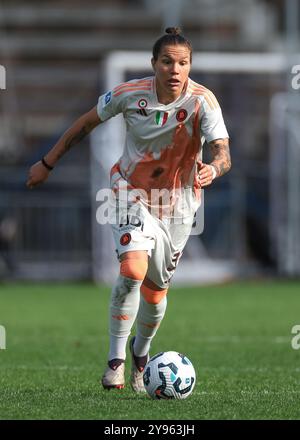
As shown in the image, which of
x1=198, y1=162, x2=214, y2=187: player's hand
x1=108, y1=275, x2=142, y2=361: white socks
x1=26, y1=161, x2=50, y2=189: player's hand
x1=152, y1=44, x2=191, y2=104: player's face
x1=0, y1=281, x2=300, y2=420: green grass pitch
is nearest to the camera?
x1=0, y1=281, x2=300, y2=420: green grass pitch

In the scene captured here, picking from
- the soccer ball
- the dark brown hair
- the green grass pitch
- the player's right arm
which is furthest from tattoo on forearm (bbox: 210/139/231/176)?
the green grass pitch

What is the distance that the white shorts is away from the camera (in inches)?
273

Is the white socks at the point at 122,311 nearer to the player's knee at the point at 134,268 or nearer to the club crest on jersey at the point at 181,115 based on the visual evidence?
the player's knee at the point at 134,268

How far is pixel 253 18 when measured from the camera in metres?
Result: 28.0

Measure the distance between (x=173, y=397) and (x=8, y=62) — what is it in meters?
19.8

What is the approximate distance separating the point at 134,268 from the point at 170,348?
3.30m

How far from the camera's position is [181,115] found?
7016 mm

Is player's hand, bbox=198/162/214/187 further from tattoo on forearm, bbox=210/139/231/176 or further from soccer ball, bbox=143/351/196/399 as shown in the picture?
soccer ball, bbox=143/351/196/399

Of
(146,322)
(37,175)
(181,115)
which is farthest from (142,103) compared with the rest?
(146,322)

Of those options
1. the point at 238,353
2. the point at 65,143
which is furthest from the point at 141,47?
the point at 65,143

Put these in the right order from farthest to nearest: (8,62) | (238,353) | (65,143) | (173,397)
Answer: (8,62) → (238,353) → (65,143) → (173,397)
